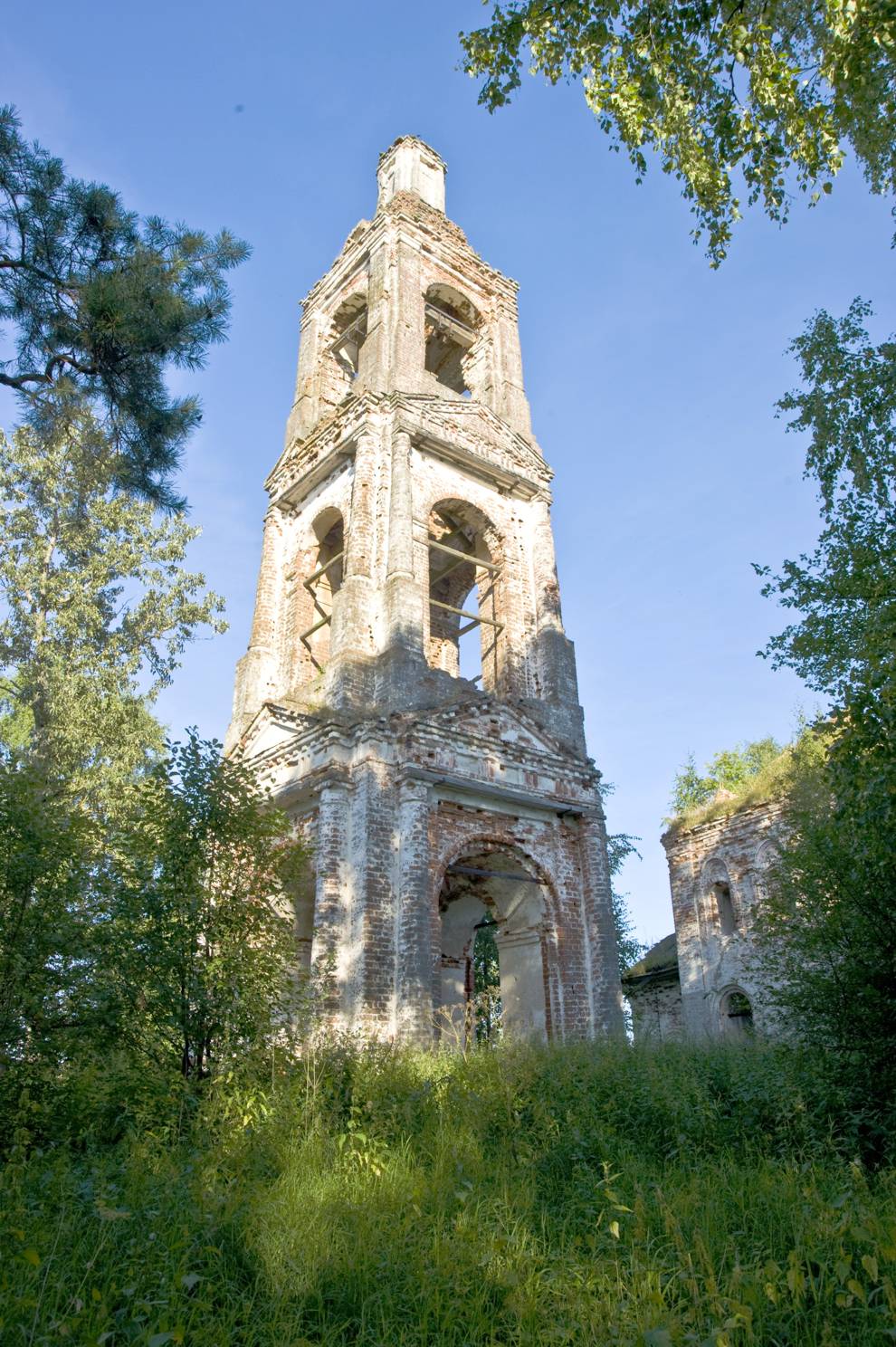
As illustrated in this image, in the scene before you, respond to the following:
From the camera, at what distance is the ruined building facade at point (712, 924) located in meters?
19.3

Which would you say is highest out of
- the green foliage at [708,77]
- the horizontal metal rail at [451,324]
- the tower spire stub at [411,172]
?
the tower spire stub at [411,172]

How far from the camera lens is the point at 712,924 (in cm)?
2019

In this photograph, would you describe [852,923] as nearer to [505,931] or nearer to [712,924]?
[505,931]

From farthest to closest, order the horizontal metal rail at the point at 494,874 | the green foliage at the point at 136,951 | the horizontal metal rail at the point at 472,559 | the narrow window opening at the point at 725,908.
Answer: the narrow window opening at the point at 725,908 → the horizontal metal rail at the point at 472,559 → the horizontal metal rail at the point at 494,874 → the green foliage at the point at 136,951

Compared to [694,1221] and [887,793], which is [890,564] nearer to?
[887,793]

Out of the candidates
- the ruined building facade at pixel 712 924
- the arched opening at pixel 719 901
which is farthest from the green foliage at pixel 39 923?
the arched opening at pixel 719 901

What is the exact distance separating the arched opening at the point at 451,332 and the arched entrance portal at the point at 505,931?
32.5ft

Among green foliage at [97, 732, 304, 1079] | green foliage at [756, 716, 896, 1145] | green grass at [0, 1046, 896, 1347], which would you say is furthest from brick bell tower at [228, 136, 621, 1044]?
green foliage at [756, 716, 896, 1145]

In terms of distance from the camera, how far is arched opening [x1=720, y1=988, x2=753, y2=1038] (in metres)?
19.2

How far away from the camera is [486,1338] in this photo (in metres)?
3.72

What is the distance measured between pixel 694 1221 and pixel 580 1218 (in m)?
0.62

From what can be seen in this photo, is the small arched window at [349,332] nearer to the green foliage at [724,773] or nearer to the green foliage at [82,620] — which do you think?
the green foliage at [82,620]

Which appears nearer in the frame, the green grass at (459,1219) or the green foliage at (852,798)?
the green grass at (459,1219)

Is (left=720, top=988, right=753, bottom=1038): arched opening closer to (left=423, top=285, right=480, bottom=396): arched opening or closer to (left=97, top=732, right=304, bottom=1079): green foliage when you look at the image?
(left=423, top=285, right=480, bottom=396): arched opening
